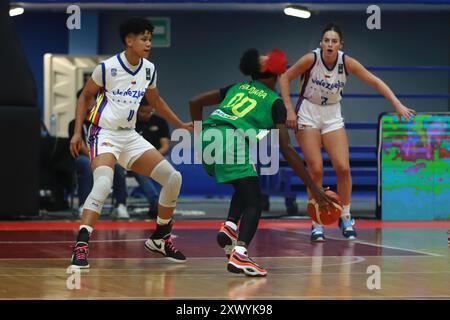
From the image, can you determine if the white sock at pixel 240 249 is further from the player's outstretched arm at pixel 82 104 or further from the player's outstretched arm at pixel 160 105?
Result: the player's outstretched arm at pixel 82 104

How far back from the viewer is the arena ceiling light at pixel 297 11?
19.6 metres

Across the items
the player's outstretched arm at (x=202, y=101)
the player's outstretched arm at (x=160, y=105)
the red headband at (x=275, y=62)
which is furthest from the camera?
the player's outstretched arm at (x=160, y=105)

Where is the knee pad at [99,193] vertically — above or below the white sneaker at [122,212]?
above

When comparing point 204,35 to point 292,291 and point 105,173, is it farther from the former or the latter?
point 292,291

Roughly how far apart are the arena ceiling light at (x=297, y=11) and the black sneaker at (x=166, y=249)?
10.9m

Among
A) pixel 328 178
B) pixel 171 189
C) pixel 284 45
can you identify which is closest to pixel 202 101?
pixel 171 189

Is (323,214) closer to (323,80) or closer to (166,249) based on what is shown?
(166,249)

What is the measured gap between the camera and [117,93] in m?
9.05

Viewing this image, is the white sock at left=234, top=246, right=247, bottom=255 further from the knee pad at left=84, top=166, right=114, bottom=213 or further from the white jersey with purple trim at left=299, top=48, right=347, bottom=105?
the white jersey with purple trim at left=299, top=48, right=347, bottom=105

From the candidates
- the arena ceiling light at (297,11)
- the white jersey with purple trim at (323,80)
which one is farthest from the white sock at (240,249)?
the arena ceiling light at (297,11)

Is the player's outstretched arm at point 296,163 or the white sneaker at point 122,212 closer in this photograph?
the player's outstretched arm at point 296,163

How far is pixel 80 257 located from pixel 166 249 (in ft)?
3.28

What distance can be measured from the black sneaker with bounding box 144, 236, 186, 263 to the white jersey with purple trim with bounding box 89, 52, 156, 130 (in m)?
1.08
